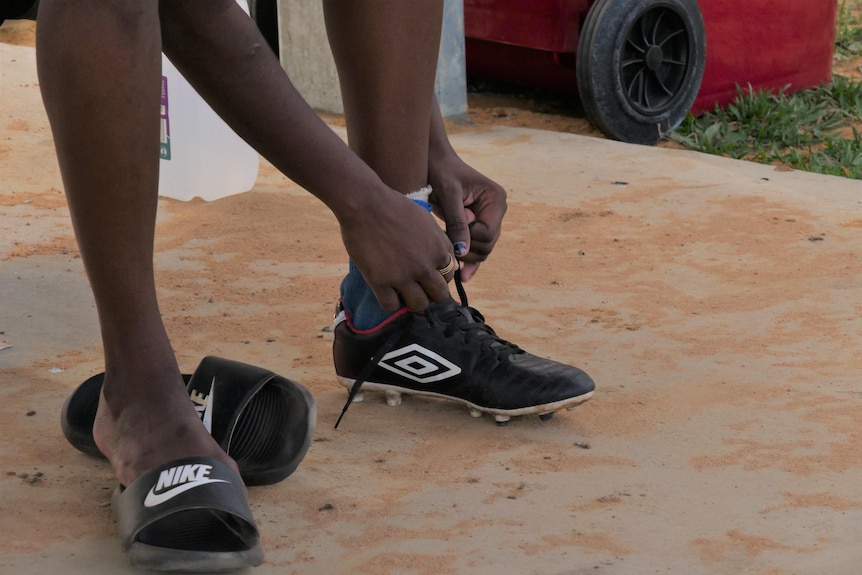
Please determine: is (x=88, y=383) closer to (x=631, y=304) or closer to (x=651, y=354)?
(x=651, y=354)

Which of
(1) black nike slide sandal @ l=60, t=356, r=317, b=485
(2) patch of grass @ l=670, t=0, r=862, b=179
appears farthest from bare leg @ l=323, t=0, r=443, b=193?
(2) patch of grass @ l=670, t=0, r=862, b=179

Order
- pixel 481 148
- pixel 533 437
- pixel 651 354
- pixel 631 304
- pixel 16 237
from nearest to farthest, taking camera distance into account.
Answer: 1. pixel 533 437
2. pixel 651 354
3. pixel 631 304
4. pixel 16 237
5. pixel 481 148

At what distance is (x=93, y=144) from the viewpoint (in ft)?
4.29

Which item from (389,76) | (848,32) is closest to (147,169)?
(389,76)

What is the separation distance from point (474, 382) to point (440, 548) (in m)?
0.42

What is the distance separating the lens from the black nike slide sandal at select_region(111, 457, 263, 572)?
4.25 feet

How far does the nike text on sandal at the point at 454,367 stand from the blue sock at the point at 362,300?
0.5 inches

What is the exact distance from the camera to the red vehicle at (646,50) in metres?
3.94

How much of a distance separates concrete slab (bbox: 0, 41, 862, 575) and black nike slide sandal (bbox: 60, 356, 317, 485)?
0.05 metres

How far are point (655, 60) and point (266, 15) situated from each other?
1590 millimetres

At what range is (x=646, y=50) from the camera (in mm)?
4055

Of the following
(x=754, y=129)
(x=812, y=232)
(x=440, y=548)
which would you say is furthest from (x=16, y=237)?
(x=754, y=129)

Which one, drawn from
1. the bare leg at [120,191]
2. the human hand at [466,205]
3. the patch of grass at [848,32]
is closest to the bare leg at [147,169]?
the bare leg at [120,191]

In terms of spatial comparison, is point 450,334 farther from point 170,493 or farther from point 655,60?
point 655,60
